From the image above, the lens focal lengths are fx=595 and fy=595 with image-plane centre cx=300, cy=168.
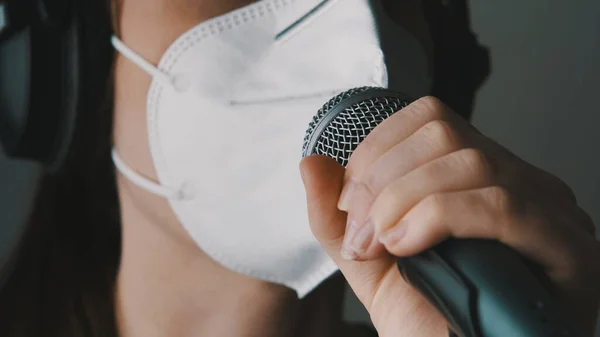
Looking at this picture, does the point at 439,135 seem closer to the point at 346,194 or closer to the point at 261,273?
the point at 346,194

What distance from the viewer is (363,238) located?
0.36 m

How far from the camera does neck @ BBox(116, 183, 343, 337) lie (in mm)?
717

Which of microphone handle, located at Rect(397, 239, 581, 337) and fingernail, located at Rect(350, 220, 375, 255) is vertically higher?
microphone handle, located at Rect(397, 239, 581, 337)

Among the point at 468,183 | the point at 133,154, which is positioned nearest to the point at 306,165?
the point at 468,183

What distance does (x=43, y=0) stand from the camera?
2.01ft

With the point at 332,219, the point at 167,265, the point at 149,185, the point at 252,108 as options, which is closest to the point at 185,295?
the point at 167,265

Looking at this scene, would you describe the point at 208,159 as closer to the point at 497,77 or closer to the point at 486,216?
the point at 486,216

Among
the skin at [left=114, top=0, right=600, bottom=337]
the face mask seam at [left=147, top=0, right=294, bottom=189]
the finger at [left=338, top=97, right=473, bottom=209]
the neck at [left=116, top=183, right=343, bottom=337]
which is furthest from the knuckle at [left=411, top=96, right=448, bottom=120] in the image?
the neck at [left=116, top=183, right=343, bottom=337]

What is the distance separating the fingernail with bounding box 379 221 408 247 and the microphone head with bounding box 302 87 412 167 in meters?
0.07

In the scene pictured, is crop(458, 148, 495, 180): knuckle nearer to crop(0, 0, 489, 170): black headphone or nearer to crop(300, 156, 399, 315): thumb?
crop(300, 156, 399, 315): thumb

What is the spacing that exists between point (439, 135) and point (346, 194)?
0.22 ft

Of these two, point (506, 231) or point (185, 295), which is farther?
point (185, 295)

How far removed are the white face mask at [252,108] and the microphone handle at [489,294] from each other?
0.28m

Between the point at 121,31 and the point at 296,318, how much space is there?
1.39ft
